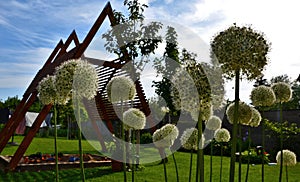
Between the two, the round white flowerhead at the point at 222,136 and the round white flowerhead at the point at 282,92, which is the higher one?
the round white flowerhead at the point at 282,92

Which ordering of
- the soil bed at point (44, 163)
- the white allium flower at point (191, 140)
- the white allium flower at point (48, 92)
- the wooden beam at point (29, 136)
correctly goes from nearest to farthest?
the white allium flower at point (48, 92)
the white allium flower at point (191, 140)
the wooden beam at point (29, 136)
the soil bed at point (44, 163)

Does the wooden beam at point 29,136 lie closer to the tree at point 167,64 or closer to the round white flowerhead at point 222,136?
the tree at point 167,64

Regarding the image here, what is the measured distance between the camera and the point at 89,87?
1.71 meters

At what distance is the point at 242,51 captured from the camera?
1538 mm

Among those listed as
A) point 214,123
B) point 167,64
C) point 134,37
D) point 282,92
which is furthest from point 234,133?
point 134,37

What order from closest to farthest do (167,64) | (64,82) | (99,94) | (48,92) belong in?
1. (64,82)
2. (48,92)
3. (167,64)
4. (99,94)

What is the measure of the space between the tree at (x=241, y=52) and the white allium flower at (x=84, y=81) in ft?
2.18

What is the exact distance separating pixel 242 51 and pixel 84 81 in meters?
0.82

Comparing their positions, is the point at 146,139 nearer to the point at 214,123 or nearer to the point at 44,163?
the point at 44,163

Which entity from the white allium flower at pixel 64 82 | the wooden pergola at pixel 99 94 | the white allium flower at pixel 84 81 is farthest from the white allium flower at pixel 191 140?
the wooden pergola at pixel 99 94

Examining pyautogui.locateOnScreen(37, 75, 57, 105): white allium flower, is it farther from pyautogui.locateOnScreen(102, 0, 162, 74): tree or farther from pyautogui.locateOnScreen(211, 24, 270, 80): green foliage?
pyautogui.locateOnScreen(102, 0, 162, 74): tree

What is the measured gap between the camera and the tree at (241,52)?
1.52m

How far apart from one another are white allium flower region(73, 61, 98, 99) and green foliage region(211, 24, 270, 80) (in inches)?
26.2

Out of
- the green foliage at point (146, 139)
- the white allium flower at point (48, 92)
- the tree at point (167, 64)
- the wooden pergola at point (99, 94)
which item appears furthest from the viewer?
the green foliage at point (146, 139)
